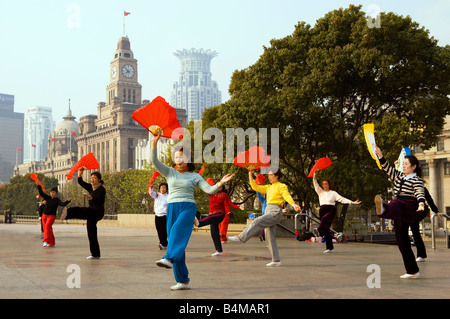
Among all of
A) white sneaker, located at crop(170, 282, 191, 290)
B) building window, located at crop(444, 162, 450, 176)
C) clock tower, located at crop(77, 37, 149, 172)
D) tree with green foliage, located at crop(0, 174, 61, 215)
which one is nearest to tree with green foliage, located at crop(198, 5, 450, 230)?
white sneaker, located at crop(170, 282, 191, 290)

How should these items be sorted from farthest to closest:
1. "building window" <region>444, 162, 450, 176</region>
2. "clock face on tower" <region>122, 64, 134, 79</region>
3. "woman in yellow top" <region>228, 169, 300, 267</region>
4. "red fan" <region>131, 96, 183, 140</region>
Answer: "clock face on tower" <region>122, 64, 134, 79</region>
"building window" <region>444, 162, 450, 176</region>
"woman in yellow top" <region>228, 169, 300, 267</region>
"red fan" <region>131, 96, 183, 140</region>

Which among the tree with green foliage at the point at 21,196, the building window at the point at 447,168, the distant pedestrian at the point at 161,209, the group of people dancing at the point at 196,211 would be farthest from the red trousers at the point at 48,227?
the tree with green foliage at the point at 21,196

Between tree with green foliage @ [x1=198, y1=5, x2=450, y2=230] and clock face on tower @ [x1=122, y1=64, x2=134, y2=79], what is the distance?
5653 inches

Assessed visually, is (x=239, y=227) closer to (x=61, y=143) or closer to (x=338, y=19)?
(x=338, y=19)

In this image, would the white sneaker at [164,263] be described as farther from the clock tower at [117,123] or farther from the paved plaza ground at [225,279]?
the clock tower at [117,123]

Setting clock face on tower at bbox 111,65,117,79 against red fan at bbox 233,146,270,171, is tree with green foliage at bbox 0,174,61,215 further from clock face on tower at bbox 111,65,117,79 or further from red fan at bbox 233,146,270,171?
red fan at bbox 233,146,270,171

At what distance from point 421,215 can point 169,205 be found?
435 centimetres

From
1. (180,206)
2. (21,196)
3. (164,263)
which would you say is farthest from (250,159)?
(21,196)

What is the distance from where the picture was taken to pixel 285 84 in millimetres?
25250

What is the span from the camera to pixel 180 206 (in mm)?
7945

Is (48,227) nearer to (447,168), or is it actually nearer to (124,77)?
(447,168)

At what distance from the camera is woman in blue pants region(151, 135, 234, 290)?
7.65m

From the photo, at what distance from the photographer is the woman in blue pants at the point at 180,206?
7.65 meters

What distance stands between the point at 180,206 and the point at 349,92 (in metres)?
18.4
